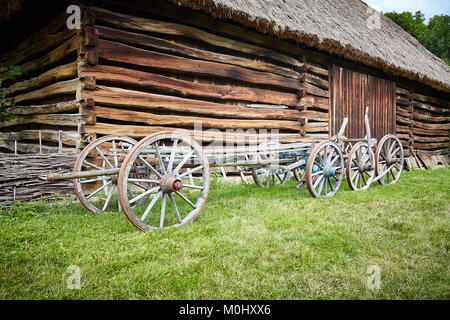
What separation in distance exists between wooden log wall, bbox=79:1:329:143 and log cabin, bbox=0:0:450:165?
2 centimetres

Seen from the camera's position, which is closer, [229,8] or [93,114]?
[93,114]

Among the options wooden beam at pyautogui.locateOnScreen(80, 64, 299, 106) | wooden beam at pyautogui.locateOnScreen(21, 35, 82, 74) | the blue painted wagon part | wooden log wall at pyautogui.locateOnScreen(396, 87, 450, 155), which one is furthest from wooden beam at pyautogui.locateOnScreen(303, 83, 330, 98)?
wooden beam at pyautogui.locateOnScreen(21, 35, 82, 74)

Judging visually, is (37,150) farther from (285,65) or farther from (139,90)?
(285,65)

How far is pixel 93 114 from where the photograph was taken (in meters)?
3.86

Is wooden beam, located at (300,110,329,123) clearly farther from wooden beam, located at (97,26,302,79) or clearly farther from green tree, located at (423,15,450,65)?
green tree, located at (423,15,450,65)

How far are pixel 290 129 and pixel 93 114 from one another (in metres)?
4.14

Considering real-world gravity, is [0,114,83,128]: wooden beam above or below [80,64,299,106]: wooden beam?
below

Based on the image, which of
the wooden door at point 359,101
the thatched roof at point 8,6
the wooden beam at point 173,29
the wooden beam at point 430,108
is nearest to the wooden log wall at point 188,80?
the wooden beam at point 173,29

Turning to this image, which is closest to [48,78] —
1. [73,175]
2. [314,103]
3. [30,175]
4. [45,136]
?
[45,136]

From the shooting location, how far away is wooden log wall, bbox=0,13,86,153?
4094 mm
